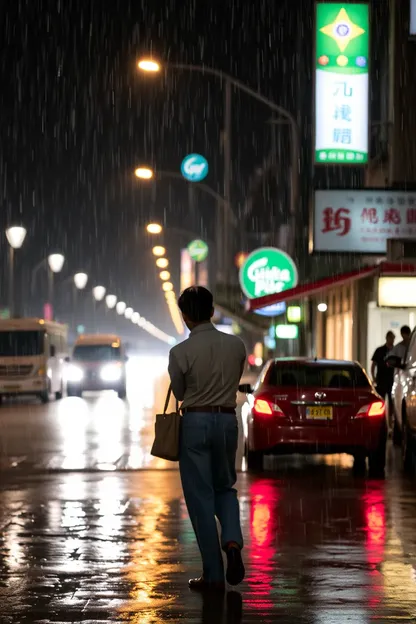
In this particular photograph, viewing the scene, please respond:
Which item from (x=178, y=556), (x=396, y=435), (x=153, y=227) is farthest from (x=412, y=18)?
(x=153, y=227)

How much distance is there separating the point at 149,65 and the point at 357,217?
5240 mm

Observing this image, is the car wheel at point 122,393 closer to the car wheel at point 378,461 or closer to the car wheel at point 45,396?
the car wheel at point 45,396

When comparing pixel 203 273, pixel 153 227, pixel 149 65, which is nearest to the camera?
pixel 149 65

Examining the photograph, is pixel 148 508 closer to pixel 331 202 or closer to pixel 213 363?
pixel 213 363

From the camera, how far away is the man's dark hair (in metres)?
7.80

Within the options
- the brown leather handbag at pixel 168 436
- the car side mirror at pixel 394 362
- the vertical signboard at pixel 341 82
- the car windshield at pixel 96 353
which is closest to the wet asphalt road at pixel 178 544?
the brown leather handbag at pixel 168 436

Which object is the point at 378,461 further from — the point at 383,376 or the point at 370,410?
the point at 383,376

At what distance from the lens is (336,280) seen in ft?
89.0

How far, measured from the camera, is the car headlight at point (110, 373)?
39.1 metres

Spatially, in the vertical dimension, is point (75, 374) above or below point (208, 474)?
below

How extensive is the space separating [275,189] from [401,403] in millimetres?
64865

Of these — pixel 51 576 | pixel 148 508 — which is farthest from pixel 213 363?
pixel 148 508

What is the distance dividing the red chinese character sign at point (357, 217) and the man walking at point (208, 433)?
17.9m

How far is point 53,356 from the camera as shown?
38.2m
